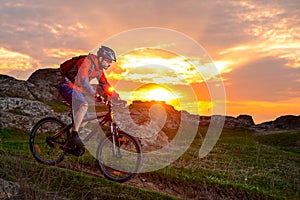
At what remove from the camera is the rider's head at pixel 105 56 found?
Result: 10.5 m

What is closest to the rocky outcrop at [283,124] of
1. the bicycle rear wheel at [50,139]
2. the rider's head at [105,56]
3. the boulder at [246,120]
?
the boulder at [246,120]

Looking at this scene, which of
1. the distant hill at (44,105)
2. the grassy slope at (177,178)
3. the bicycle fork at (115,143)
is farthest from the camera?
the distant hill at (44,105)

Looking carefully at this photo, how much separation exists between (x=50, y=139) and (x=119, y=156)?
260 centimetres

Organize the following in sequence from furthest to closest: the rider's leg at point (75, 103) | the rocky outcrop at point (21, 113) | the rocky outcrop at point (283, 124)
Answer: the rocky outcrop at point (283, 124) → the rocky outcrop at point (21, 113) → the rider's leg at point (75, 103)

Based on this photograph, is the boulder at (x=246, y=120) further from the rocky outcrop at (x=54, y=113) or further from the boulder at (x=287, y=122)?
the rocky outcrop at (x=54, y=113)

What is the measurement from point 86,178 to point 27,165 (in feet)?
6.97

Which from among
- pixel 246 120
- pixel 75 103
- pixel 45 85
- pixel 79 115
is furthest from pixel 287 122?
pixel 75 103

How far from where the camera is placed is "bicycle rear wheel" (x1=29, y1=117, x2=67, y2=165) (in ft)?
38.3

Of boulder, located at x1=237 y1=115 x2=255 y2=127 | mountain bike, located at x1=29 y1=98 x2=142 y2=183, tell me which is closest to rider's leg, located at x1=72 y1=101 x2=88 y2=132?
mountain bike, located at x1=29 y1=98 x2=142 y2=183

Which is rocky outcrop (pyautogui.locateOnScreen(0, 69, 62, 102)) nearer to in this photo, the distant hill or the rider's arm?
the distant hill

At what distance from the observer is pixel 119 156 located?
1094 cm

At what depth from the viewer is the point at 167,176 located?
43.5ft

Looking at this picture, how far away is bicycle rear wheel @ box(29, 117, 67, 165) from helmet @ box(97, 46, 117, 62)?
287cm

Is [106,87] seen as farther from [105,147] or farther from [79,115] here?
[105,147]
